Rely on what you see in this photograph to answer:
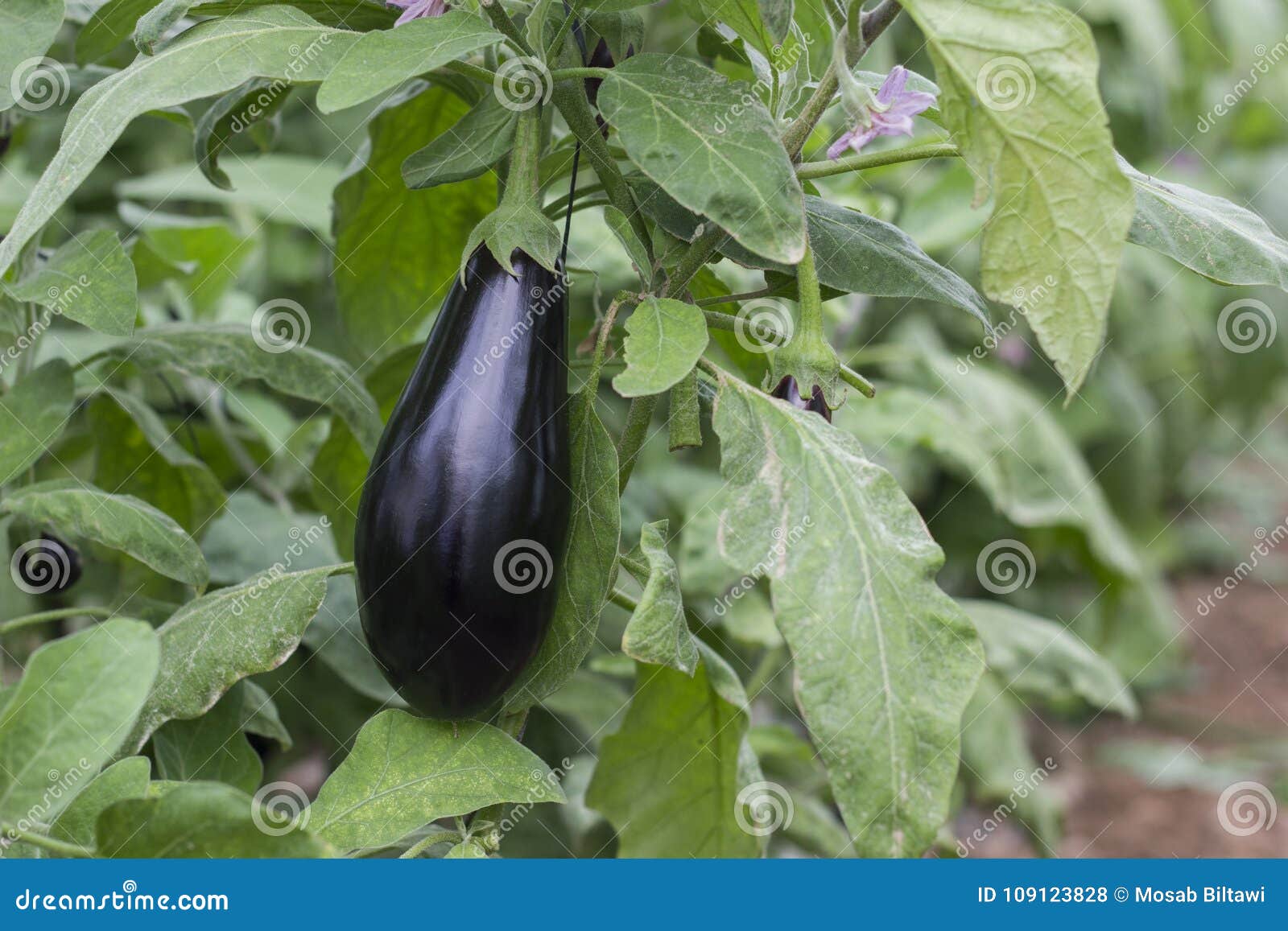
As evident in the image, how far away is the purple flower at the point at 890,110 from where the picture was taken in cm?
53

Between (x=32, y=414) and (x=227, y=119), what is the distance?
7.7 inches

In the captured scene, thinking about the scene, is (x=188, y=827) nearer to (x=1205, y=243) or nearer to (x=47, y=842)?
(x=47, y=842)

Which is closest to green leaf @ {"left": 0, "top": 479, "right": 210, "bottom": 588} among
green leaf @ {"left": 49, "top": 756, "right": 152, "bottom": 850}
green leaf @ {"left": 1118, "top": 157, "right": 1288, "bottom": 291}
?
green leaf @ {"left": 49, "top": 756, "right": 152, "bottom": 850}

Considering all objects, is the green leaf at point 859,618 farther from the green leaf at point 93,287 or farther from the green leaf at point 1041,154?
the green leaf at point 93,287

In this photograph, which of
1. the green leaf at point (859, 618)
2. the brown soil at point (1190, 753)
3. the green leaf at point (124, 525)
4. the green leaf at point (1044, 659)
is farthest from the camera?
the brown soil at point (1190, 753)

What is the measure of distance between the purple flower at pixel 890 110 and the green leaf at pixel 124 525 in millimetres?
381

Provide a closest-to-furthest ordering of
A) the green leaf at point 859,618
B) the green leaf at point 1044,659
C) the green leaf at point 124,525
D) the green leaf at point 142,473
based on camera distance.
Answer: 1. the green leaf at point 859,618
2. the green leaf at point 124,525
3. the green leaf at point 142,473
4. the green leaf at point 1044,659

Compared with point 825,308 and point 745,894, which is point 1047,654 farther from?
point 745,894

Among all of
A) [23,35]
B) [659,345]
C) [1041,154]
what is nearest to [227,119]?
[23,35]

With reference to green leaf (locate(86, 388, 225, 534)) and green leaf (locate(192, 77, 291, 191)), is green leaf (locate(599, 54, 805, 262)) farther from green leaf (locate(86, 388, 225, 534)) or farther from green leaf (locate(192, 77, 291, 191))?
green leaf (locate(86, 388, 225, 534))

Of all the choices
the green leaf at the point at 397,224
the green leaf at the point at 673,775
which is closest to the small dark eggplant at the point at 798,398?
the green leaf at the point at 673,775

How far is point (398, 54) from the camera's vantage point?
49cm

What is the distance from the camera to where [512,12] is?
0.60 metres

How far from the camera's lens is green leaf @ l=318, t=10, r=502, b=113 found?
0.47m
